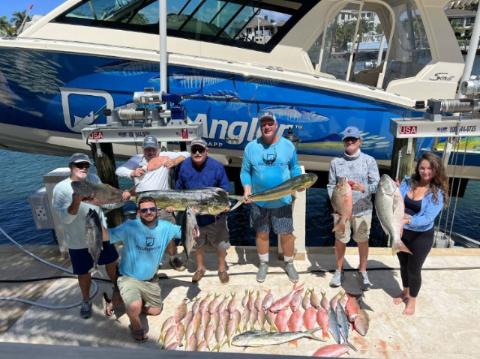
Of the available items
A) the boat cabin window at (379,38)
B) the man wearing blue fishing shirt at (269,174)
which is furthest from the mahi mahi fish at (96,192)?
the boat cabin window at (379,38)

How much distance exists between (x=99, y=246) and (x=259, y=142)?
1760mm

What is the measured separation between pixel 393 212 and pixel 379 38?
551cm

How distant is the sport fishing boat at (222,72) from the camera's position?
18.5 feet

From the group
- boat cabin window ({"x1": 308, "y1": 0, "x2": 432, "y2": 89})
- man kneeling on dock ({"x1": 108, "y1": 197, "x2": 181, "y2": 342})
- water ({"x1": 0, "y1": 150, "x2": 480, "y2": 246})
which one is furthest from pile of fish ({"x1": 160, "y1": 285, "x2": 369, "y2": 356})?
boat cabin window ({"x1": 308, "y1": 0, "x2": 432, "y2": 89})

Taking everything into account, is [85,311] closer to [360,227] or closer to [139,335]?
[139,335]

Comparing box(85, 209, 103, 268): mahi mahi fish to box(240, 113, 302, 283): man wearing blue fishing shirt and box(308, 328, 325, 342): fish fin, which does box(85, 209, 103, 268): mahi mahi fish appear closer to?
box(240, 113, 302, 283): man wearing blue fishing shirt

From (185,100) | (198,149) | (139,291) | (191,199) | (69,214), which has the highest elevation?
(185,100)

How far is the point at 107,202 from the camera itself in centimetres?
309

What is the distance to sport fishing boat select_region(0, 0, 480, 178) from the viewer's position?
563cm

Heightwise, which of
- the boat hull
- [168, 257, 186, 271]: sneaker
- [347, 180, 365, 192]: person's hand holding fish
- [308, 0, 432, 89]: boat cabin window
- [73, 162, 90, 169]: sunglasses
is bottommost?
[168, 257, 186, 271]: sneaker

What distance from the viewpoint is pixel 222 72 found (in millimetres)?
5621

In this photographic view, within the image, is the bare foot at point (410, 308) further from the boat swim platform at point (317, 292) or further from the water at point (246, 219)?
the water at point (246, 219)

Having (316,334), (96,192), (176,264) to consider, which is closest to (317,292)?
(316,334)

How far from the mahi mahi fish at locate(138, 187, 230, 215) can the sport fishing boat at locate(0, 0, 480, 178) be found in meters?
2.85
